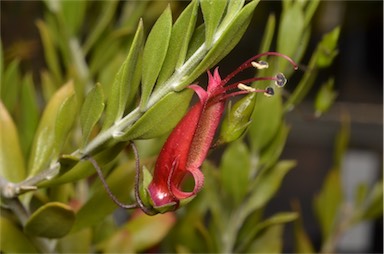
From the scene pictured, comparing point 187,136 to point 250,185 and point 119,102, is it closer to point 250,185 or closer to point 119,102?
point 119,102

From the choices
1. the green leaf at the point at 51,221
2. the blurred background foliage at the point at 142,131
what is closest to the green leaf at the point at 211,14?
the blurred background foliage at the point at 142,131

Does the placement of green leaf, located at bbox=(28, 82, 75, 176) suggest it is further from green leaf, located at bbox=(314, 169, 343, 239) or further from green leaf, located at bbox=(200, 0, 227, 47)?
green leaf, located at bbox=(314, 169, 343, 239)

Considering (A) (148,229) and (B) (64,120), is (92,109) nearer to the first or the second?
(B) (64,120)

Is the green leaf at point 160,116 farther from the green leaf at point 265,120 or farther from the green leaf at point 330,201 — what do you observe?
the green leaf at point 330,201

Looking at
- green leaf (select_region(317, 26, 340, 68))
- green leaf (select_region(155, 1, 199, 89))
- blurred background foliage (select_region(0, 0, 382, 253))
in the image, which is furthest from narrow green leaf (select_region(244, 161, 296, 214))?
green leaf (select_region(155, 1, 199, 89))

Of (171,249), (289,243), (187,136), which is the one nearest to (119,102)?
(187,136)
